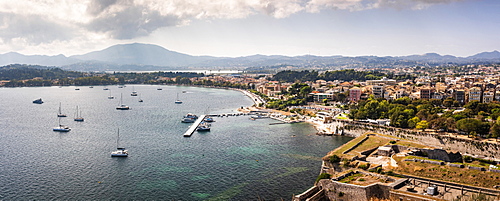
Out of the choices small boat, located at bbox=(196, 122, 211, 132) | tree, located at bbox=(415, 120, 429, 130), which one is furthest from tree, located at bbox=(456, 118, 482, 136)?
small boat, located at bbox=(196, 122, 211, 132)

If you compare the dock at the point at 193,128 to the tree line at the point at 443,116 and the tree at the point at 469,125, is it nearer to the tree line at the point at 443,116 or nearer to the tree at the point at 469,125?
the tree line at the point at 443,116

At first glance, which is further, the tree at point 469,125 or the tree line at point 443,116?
the tree line at point 443,116

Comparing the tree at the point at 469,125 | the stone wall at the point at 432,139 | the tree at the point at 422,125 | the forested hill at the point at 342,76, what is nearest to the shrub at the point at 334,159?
the stone wall at the point at 432,139

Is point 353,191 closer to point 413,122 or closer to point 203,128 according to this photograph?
point 413,122

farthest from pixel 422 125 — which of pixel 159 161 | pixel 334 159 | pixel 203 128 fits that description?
pixel 159 161

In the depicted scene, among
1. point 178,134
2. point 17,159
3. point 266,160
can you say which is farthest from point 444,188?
point 17,159

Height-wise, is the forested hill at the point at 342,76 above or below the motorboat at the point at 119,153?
above

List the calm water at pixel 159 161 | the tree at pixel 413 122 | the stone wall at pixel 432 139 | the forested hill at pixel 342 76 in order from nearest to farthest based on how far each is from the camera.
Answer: the calm water at pixel 159 161 < the stone wall at pixel 432 139 < the tree at pixel 413 122 < the forested hill at pixel 342 76

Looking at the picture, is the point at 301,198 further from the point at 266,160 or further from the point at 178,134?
the point at 178,134
